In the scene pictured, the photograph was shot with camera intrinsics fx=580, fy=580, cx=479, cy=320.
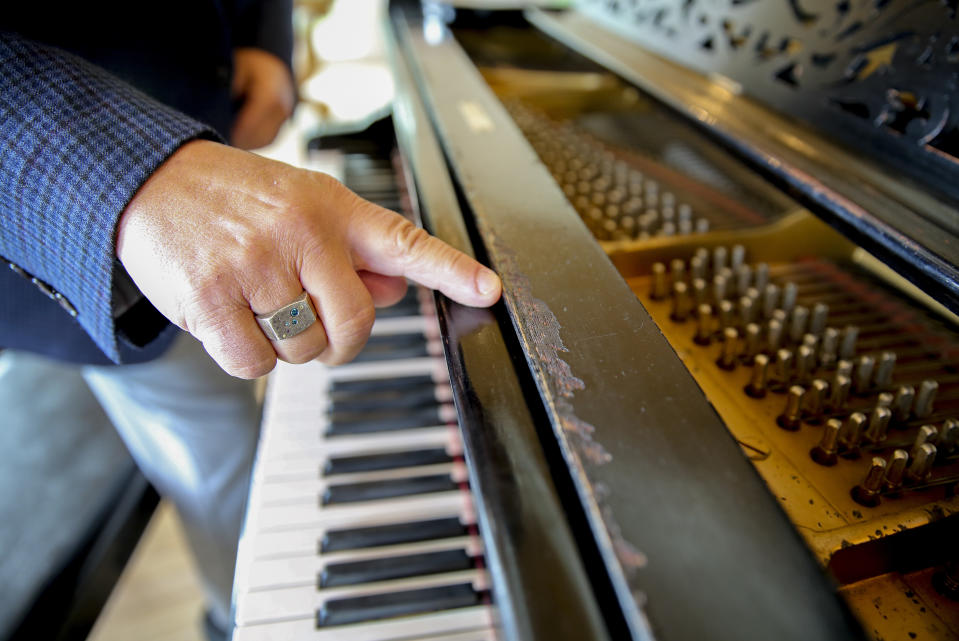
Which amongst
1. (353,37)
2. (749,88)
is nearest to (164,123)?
(749,88)

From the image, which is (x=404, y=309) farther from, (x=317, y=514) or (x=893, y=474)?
Answer: (x=893, y=474)

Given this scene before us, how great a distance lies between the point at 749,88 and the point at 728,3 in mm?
217

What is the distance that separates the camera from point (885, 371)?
731mm

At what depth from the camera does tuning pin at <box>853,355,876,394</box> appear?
724 millimetres

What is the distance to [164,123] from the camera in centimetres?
71

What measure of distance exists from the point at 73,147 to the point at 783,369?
91 centimetres

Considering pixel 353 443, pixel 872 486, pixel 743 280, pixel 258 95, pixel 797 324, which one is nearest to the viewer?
pixel 872 486

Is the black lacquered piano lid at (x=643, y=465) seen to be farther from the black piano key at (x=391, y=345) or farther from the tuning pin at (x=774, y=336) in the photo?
the black piano key at (x=391, y=345)

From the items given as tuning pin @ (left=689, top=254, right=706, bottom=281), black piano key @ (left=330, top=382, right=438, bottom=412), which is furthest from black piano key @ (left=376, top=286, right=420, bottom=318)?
tuning pin @ (left=689, top=254, right=706, bottom=281)

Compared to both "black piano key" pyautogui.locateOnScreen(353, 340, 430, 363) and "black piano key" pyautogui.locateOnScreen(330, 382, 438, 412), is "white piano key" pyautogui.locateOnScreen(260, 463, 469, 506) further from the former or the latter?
"black piano key" pyautogui.locateOnScreen(353, 340, 430, 363)

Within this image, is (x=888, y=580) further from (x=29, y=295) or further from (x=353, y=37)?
(x=353, y=37)

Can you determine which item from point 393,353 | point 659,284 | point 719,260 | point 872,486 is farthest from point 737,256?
point 393,353

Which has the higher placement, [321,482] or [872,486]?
[872,486]

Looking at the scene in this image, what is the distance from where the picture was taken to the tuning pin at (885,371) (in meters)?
0.73
